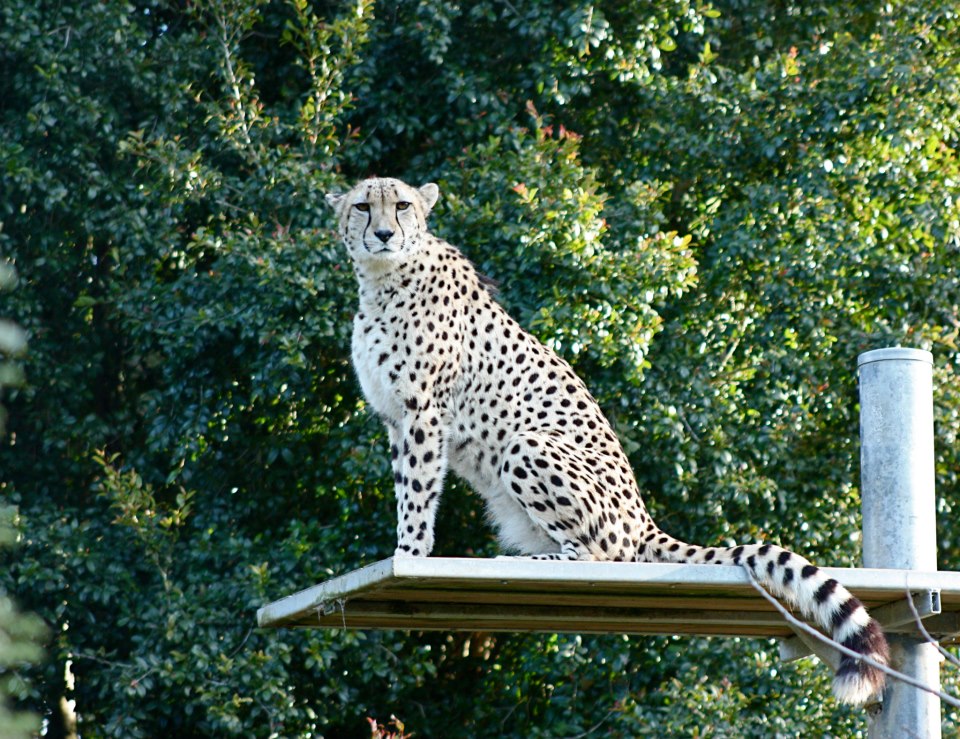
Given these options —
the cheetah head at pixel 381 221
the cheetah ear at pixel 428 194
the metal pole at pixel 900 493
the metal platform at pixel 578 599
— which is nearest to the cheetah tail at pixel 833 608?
the metal platform at pixel 578 599

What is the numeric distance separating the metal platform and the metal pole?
155mm

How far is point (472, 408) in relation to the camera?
6477mm

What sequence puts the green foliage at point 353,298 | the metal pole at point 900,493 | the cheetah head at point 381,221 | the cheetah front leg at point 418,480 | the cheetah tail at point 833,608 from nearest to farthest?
the cheetah tail at point 833,608 < the metal pole at point 900,493 < the cheetah front leg at point 418,480 < the cheetah head at point 381,221 < the green foliage at point 353,298

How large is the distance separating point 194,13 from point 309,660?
13.6 feet

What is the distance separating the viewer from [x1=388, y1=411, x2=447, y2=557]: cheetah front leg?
6.30m

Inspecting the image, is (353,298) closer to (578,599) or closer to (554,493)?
(554,493)

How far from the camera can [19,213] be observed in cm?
1038

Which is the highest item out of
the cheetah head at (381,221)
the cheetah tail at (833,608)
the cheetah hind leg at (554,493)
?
the cheetah head at (381,221)

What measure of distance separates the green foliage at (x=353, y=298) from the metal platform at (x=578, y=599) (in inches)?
116

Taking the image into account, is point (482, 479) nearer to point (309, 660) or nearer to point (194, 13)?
point (309, 660)

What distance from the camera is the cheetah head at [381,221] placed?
659 cm

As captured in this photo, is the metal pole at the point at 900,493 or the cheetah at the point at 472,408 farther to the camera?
the cheetah at the point at 472,408

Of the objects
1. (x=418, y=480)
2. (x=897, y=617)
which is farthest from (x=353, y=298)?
(x=897, y=617)

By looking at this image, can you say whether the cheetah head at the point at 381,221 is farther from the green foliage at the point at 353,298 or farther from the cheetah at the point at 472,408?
the green foliage at the point at 353,298
